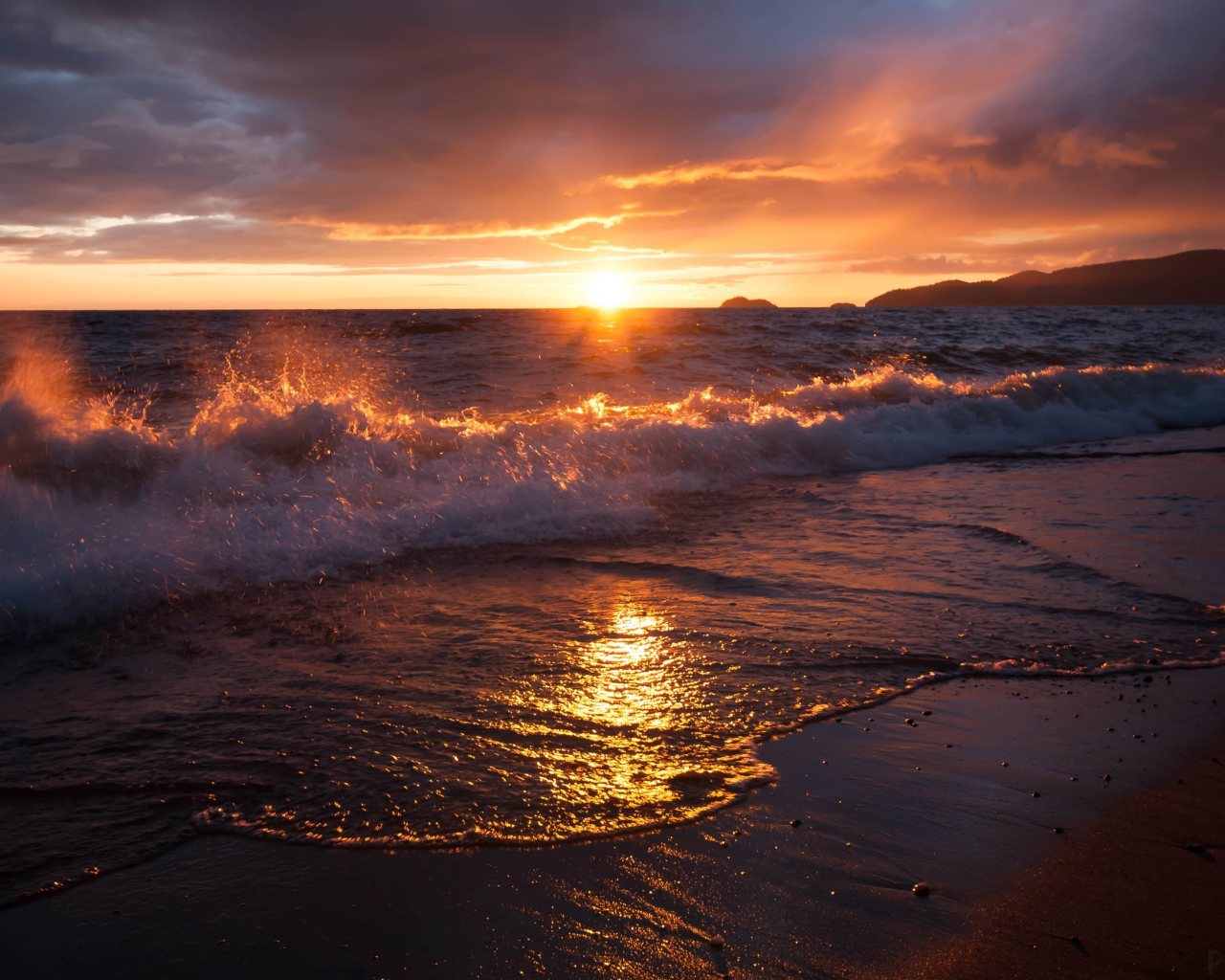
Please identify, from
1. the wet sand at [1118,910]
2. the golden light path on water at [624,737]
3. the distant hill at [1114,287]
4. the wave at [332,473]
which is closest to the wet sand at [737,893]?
the wet sand at [1118,910]

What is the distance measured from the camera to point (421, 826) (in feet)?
7.93

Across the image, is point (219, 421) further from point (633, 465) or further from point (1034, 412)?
point (1034, 412)

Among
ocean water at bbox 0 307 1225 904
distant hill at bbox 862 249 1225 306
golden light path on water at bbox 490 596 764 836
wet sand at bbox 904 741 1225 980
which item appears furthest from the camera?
distant hill at bbox 862 249 1225 306

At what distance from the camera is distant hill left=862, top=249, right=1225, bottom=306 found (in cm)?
12744

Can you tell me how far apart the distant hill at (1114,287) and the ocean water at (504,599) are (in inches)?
5144

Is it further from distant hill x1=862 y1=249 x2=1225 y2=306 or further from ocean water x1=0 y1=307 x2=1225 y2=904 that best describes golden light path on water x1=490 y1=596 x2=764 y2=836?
distant hill x1=862 y1=249 x2=1225 y2=306

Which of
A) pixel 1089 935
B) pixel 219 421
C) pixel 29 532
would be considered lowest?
pixel 1089 935

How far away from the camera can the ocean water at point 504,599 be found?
2660 mm

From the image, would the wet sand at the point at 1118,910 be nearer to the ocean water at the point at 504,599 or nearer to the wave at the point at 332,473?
the ocean water at the point at 504,599

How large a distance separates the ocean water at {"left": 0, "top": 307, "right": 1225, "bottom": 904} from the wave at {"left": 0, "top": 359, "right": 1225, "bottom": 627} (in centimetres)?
3

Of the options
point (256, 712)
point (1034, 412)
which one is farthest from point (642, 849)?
point (1034, 412)

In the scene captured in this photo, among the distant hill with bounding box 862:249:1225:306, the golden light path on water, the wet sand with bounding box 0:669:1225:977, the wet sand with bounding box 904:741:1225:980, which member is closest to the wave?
the golden light path on water

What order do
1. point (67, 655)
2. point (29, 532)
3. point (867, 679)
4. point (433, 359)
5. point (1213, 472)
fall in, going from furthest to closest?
point (433, 359) < point (1213, 472) < point (29, 532) < point (67, 655) < point (867, 679)

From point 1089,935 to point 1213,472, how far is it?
322 inches
